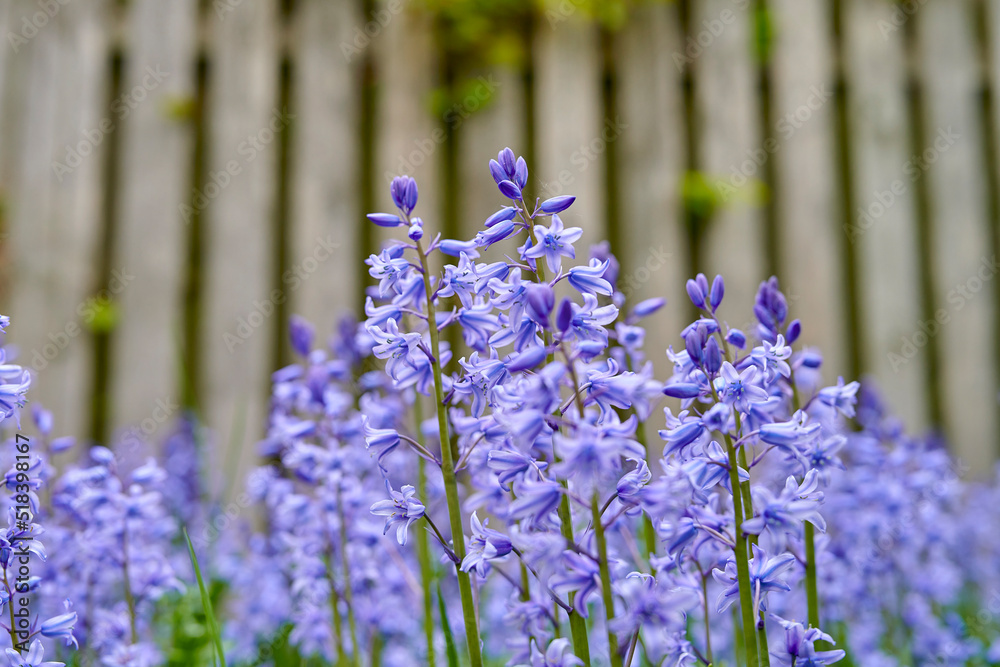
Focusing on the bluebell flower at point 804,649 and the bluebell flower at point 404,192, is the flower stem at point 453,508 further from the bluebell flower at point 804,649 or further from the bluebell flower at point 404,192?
the bluebell flower at point 804,649

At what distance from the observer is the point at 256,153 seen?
13.6 feet

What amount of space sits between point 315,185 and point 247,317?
718 millimetres

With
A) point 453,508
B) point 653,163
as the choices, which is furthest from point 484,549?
point 653,163

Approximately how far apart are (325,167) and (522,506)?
11.7 feet

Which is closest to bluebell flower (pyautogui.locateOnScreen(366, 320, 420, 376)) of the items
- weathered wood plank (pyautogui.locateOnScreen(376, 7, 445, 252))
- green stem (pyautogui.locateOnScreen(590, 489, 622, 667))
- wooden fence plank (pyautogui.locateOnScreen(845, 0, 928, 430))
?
green stem (pyautogui.locateOnScreen(590, 489, 622, 667))

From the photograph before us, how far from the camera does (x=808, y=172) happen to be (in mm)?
4516

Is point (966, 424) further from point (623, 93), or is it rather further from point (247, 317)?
point (247, 317)

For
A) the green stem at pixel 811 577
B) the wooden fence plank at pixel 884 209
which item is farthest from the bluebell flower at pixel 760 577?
the wooden fence plank at pixel 884 209

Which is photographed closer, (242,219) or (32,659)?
(32,659)

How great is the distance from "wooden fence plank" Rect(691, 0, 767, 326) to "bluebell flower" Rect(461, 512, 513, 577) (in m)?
3.52

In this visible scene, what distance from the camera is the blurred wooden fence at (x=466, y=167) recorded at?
399 cm

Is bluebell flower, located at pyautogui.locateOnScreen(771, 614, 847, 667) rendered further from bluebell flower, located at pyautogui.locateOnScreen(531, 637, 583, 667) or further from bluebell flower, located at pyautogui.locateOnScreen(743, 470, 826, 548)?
bluebell flower, located at pyautogui.locateOnScreen(531, 637, 583, 667)

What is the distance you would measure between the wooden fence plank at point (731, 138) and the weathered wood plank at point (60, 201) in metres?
2.99

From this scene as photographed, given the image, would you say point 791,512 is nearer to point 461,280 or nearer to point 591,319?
point 591,319
